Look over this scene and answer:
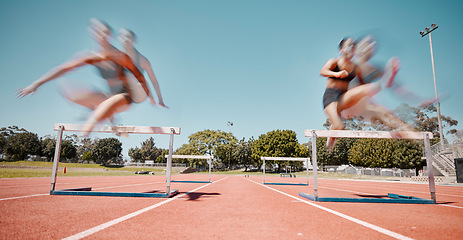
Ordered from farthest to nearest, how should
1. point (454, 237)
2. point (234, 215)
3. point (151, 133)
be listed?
point (151, 133) → point (234, 215) → point (454, 237)

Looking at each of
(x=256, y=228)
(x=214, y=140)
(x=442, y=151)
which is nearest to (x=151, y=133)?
(x=256, y=228)

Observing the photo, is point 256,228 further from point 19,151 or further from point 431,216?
point 19,151

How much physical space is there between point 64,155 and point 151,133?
10913 cm

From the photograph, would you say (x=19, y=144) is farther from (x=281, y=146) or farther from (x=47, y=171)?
(x=281, y=146)

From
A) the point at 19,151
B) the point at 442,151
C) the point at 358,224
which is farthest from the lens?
the point at 19,151

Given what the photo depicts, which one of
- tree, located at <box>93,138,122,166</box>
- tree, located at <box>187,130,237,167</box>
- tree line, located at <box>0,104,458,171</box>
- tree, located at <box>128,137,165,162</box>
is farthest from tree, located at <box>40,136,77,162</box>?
tree, located at <box>187,130,237,167</box>

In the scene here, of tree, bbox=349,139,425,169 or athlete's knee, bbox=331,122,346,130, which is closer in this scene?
athlete's knee, bbox=331,122,346,130

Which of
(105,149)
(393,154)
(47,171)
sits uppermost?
(393,154)

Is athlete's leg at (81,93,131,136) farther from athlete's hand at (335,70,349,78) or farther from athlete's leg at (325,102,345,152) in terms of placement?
athlete's hand at (335,70,349,78)

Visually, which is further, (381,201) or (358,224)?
(381,201)

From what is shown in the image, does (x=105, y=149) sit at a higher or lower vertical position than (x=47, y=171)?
higher

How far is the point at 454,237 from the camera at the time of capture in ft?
11.0

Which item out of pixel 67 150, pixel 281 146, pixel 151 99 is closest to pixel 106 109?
pixel 151 99

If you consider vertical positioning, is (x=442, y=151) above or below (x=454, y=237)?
above
